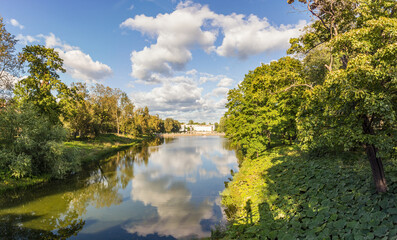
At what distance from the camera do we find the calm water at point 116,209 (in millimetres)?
12352

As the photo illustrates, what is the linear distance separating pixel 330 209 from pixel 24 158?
27.4 metres

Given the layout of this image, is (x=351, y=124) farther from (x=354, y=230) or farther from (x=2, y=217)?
(x=2, y=217)

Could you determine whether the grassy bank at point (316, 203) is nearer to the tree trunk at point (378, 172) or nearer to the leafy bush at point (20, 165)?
the tree trunk at point (378, 172)

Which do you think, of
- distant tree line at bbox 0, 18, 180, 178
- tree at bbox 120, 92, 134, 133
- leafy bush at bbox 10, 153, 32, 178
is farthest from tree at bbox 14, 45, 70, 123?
tree at bbox 120, 92, 134, 133

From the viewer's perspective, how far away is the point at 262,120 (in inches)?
886

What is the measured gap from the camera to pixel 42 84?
92.2 ft

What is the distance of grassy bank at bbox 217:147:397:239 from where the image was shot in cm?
677

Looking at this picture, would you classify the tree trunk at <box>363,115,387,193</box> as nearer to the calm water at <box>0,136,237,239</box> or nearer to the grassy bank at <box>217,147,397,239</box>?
the grassy bank at <box>217,147,397,239</box>

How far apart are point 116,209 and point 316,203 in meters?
16.0

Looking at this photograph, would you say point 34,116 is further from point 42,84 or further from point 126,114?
point 126,114

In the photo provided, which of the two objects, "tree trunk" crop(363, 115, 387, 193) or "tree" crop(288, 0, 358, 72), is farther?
"tree" crop(288, 0, 358, 72)

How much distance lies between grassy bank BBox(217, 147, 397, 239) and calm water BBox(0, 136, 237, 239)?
9.96ft

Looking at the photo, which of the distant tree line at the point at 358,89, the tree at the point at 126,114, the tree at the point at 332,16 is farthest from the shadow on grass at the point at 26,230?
the tree at the point at 126,114

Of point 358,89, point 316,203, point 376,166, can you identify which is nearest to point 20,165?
point 316,203
